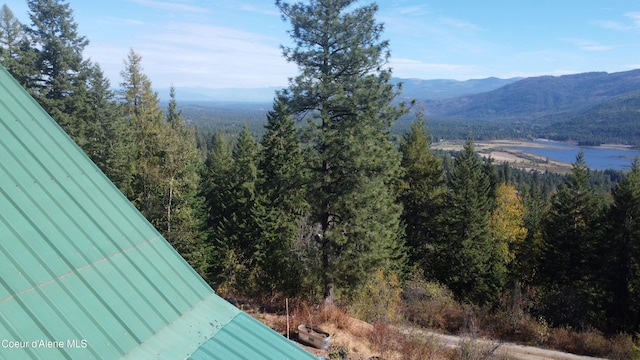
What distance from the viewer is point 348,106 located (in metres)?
13.5

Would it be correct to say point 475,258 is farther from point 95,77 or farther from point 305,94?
point 95,77

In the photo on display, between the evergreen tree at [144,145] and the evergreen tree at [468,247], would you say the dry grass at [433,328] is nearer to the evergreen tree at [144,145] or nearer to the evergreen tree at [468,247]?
the evergreen tree at [468,247]

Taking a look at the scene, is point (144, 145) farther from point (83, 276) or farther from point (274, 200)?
point (83, 276)

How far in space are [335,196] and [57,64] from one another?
16.9 meters

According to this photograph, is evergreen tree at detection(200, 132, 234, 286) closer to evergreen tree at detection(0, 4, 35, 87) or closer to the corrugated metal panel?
evergreen tree at detection(0, 4, 35, 87)

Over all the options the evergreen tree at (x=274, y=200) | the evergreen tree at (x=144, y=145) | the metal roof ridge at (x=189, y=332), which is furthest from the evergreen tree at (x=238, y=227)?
the metal roof ridge at (x=189, y=332)

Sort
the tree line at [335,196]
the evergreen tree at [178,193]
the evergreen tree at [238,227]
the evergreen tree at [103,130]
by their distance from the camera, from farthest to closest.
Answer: the evergreen tree at [238,227], the evergreen tree at [103,130], the evergreen tree at [178,193], the tree line at [335,196]

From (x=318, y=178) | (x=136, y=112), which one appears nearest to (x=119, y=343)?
(x=318, y=178)

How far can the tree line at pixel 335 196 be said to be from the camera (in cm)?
1362

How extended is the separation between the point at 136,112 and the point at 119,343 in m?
30.0

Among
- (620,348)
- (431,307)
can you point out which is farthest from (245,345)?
(620,348)

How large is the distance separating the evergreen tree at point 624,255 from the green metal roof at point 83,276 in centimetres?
2778

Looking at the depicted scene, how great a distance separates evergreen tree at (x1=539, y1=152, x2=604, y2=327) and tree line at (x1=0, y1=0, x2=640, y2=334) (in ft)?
0.29

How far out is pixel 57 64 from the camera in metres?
20.5
